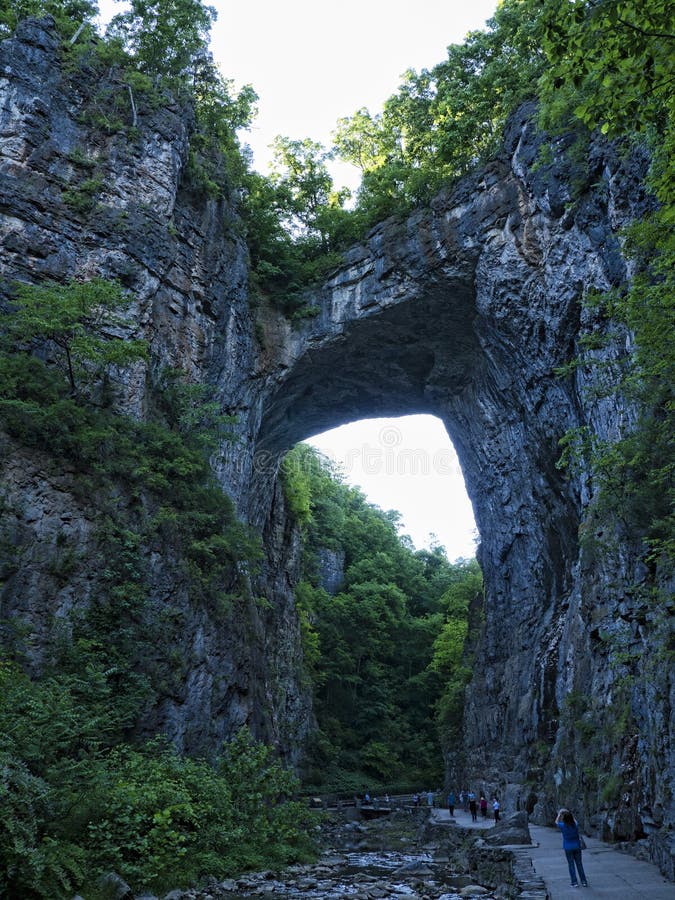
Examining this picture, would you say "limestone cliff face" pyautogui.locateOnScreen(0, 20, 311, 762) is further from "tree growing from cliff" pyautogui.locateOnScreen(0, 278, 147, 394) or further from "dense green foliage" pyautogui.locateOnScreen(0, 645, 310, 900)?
"dense green foliage" pyautogui.locateOnScreen(0, 645, 310, 900)

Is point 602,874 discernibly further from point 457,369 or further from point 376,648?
point 376,648

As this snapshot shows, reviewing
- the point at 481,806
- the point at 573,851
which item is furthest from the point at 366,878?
the point at 481,806

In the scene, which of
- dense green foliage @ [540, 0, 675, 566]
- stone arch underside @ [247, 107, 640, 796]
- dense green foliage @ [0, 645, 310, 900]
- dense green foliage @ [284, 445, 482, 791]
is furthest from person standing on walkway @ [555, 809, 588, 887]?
dense green foliage @ [284, 445, 482, 791]

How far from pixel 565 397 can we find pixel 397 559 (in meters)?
31.6

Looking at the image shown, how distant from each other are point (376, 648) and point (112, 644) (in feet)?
94.4

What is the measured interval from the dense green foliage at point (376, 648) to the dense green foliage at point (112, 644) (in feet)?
49.5

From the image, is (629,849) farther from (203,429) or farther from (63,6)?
(63,6)

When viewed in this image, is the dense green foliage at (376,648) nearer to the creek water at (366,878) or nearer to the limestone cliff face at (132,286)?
the limestone cliff face at (132,286)

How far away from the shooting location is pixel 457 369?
23.3m

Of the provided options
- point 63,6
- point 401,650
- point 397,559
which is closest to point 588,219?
point 63,6

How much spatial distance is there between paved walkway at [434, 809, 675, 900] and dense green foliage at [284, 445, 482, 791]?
64.6 ft

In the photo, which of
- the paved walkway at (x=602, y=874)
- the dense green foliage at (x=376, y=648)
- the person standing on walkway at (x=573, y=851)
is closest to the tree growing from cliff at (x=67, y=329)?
the person standing on walkway at (x=573, y=851)

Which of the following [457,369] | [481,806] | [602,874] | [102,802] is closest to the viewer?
[602,874]

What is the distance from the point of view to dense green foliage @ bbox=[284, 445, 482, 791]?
31844mm
